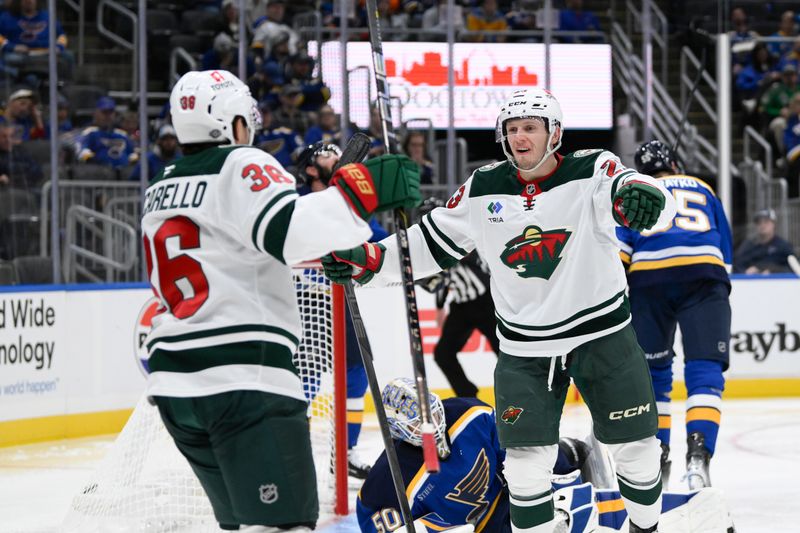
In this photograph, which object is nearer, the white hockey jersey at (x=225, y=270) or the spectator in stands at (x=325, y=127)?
the white hockey jersey at (x=225, y=270)

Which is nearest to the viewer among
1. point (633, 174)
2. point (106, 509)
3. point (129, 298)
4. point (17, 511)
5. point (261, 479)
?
point (261, 479)

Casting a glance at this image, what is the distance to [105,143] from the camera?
7.37 m

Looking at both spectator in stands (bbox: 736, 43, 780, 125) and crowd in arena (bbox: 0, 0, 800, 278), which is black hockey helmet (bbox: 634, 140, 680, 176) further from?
spectator in stands (bbox: 736, 43, 780, 125)

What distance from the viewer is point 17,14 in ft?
25.5

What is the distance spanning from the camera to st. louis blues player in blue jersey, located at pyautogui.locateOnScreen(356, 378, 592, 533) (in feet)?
10.7

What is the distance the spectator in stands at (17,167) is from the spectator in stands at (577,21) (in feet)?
15.0

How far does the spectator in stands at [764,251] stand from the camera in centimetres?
796

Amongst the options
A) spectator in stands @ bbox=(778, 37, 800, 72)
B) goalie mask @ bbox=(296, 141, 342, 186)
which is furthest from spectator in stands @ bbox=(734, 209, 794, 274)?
goalie mask @ bbox=(296, 141, 342, 186)

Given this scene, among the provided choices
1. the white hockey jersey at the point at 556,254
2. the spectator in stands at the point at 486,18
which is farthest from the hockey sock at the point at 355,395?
the spectator in stands at the point at 486,18

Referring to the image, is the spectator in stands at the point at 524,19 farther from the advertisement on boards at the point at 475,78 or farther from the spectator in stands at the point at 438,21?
the spectator in stands at the point at 438,21

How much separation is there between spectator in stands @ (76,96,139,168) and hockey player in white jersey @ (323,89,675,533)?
441 centimetres

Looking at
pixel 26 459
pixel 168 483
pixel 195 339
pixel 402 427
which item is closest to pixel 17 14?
pixel 26 459

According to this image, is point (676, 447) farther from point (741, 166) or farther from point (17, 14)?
point (17, 14)

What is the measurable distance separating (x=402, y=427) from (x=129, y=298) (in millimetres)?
3365
